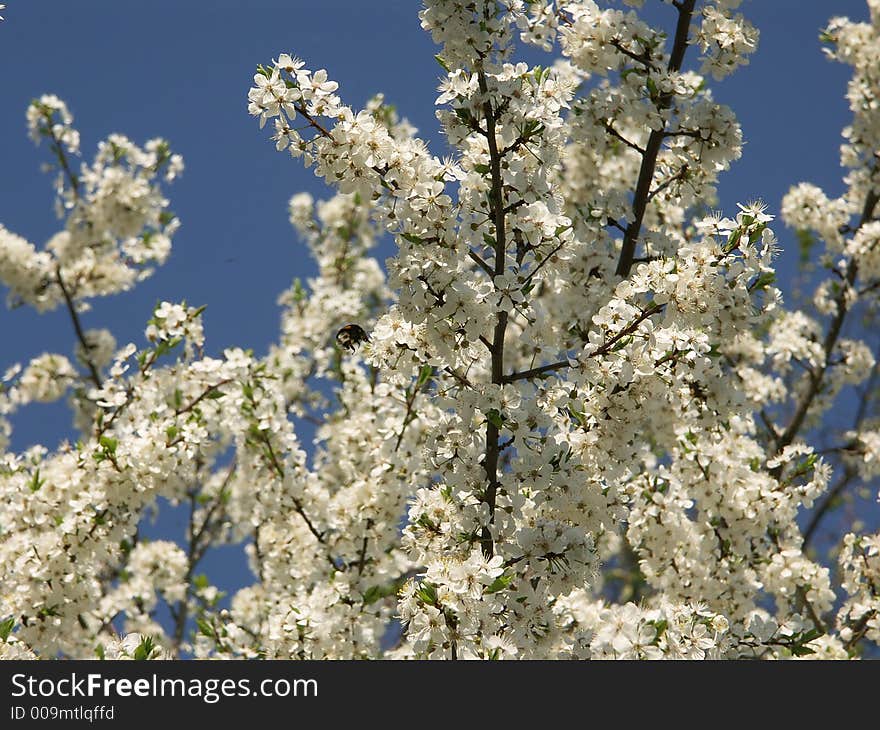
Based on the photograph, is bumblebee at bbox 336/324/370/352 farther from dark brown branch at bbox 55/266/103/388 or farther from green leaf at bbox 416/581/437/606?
dark brown branch at bbox 55/266/103/388

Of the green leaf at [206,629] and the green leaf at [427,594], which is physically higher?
the green leaf at [206,629]

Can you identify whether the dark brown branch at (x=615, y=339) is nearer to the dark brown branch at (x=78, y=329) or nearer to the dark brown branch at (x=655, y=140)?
the dark brown branch at (x=655, y=140)

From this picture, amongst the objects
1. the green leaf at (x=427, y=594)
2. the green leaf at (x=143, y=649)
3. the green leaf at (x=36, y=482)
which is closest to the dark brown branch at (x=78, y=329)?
the green leaf at (x=36, y=482)

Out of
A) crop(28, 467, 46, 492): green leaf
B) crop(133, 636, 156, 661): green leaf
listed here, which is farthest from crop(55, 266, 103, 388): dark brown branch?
crop(133, 636, 156, 661): green leaf

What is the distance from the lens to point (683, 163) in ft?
20.1

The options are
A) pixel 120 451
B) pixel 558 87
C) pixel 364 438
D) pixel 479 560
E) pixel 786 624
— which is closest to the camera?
pixel 479 560

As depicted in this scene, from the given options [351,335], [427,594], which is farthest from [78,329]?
[427,594]

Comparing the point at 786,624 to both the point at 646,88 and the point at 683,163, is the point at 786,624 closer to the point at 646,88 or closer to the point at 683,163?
the point at 683,163

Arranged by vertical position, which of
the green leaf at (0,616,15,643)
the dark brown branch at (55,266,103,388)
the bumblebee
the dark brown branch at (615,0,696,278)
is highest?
the dark brown branch at (55,266,103,388)

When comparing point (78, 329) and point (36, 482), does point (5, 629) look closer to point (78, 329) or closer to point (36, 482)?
point (36, 482)

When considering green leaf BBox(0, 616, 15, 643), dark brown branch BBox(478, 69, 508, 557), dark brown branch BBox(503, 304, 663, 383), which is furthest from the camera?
green leaf BBox(0, 616, 15, 643)

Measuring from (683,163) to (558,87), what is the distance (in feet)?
5.44

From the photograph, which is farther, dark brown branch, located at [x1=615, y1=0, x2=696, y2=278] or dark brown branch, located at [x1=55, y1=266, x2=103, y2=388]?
dark brown branch, located at [x1=55, y1=266, x2=103, y2=388]
